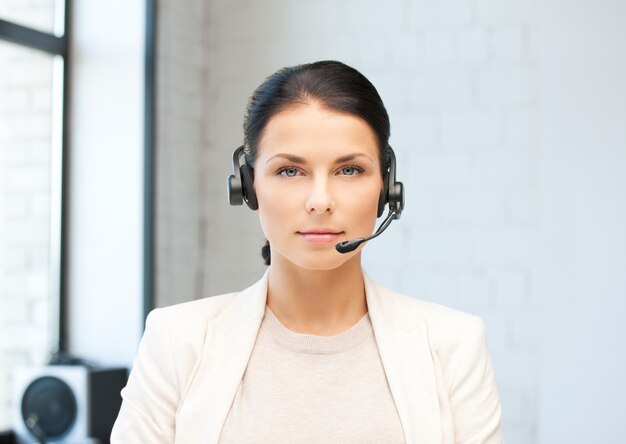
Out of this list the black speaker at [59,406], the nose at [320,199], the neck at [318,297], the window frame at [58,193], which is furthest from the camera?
the window frame at [58,193]

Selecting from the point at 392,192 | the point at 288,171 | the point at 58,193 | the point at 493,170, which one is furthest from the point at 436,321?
the point at 58,193

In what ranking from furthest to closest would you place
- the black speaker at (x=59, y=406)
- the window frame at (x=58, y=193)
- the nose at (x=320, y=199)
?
the window frame at (x=58, y=193) < the black speaker at (x=59, y=406) < the nose at (x=320, y=199)

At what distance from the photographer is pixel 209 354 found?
1.43 metres

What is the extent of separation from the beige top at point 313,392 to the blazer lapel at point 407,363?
20 millimetres

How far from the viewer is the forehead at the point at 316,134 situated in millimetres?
1387

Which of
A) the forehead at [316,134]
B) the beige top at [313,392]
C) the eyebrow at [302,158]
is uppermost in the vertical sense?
the forehead at [316,134]

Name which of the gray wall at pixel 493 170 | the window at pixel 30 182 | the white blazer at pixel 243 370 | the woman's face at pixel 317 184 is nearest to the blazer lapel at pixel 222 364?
the white blazer at pixel 243 370

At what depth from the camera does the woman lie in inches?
54.1

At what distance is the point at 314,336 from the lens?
1.46 meters

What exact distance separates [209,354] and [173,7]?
2.78 meters

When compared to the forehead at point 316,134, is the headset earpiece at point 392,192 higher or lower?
lower

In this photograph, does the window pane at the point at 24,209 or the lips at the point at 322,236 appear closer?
the lips at the point at 322,236

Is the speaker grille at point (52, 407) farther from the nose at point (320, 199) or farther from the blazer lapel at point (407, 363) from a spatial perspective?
the nose at point (320, 199)

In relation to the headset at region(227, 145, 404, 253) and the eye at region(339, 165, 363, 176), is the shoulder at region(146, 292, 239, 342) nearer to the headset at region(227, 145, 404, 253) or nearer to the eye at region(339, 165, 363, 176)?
the headset at region(227, 145, 404, 253)
